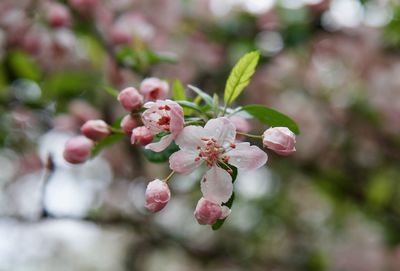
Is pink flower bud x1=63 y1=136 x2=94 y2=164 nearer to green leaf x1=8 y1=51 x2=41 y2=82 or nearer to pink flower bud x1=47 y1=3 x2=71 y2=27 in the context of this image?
pink flower bud x1=47 y1=3 x2=71 y2=27

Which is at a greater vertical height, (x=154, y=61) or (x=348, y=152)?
(x=154, y=61)

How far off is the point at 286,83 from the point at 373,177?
59 cm

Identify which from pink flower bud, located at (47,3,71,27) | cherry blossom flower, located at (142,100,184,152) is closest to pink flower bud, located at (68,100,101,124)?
pink flower bud, located at (47,3,71,27)

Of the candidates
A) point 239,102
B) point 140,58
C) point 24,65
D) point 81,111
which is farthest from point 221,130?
point 239,102

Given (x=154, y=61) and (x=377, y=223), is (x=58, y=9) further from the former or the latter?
(x=377, y=223)

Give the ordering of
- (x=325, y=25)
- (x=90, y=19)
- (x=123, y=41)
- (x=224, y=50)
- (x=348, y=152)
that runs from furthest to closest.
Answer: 1. (x=348, y=152)
2. (x=224, y=50)
3. (x=325, y=25)
4. (x=90, y=19)
5. (x=123, y=41)

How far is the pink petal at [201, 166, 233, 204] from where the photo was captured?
29.1 inches

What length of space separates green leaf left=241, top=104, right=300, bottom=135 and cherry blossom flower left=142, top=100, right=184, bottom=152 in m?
0.15

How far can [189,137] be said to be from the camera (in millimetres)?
751

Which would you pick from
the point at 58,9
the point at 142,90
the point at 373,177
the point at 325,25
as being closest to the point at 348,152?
the point at 373,177

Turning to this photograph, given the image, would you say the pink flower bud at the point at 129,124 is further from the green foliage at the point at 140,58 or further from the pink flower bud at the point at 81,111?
the pink flower bud at the point at 81,111

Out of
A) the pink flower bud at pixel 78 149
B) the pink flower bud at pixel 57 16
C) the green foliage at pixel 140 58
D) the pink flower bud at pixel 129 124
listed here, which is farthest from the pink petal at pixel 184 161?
the pink flower bud at pixel 57 16

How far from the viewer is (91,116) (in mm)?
1906

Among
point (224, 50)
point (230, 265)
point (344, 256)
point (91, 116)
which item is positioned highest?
point (224, 50)
